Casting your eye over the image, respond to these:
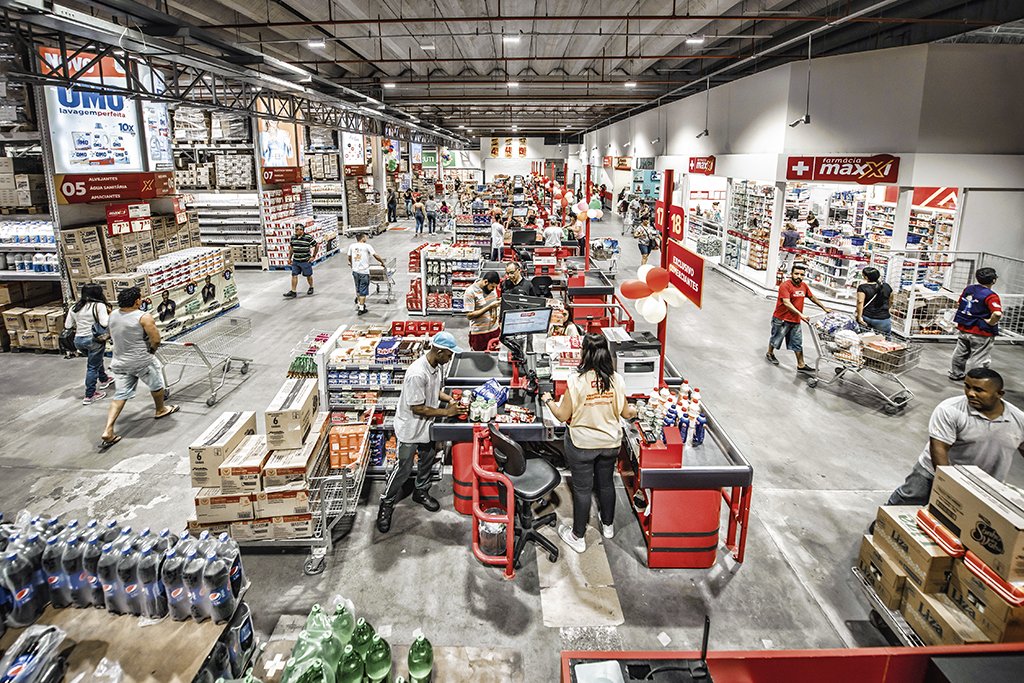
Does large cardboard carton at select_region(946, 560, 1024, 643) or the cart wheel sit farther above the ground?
large cardboard carton at select_region(946, 560, 1024, 643)

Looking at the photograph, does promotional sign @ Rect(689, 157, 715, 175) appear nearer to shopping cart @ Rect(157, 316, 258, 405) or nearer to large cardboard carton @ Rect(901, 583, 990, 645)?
shopping cart @ Rect(157, 316, 258, 405)

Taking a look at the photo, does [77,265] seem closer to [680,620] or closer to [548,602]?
[548,602]

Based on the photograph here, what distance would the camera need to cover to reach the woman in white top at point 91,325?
24.9 feet

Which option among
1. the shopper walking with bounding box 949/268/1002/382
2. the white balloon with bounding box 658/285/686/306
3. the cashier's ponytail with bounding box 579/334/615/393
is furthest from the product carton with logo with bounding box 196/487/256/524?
the shopper walking with bounding box 949/268/1002/382

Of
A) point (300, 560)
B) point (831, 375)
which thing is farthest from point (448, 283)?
point (300, 560)

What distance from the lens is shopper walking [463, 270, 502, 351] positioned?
807 centimetres

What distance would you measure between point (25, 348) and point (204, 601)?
31.9ft

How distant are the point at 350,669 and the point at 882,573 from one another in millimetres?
3465

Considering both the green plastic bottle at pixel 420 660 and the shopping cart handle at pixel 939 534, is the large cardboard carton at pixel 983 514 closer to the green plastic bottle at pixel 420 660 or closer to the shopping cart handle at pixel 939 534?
the shopping cart handle at pixel 939 534

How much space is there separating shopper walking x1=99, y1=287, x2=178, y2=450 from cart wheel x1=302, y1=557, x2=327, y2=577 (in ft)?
11.9

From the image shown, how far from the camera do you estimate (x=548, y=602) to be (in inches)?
173

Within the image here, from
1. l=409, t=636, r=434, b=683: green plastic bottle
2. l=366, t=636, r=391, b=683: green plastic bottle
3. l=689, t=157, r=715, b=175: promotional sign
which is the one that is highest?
l=689, t=157, r=715, b=175: promotional sign

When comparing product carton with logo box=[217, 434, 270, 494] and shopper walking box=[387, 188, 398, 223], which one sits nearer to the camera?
product carton with logo box=[217, 434, 270, 494]

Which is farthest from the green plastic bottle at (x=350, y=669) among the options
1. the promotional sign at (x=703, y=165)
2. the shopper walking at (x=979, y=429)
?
the promotional sign at (x=703, y=165)
